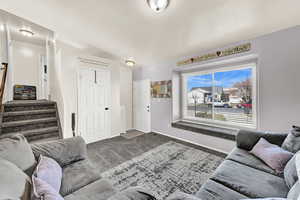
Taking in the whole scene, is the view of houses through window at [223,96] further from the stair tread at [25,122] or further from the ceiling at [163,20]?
the stair tread at [25,122]

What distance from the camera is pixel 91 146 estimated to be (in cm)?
318

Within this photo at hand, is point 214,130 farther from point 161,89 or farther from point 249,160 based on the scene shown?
point 161,89

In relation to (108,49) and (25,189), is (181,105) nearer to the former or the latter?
(108,49)

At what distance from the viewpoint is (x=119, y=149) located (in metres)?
2.96

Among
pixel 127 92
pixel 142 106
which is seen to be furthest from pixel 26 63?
pixel 142 106

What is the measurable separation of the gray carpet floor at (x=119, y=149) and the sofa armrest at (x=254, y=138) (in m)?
0.87

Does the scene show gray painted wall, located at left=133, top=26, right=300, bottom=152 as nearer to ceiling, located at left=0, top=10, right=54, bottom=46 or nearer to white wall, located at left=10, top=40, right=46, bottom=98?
ceiling, located at left=0, top=10, right=54, bottom=46

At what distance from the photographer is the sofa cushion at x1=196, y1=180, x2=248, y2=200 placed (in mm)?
1016

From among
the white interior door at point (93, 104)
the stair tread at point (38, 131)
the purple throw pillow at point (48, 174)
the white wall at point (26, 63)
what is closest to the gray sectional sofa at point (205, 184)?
the purple throw pillow at point (48, 174)

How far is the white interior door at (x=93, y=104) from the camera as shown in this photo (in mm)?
3322

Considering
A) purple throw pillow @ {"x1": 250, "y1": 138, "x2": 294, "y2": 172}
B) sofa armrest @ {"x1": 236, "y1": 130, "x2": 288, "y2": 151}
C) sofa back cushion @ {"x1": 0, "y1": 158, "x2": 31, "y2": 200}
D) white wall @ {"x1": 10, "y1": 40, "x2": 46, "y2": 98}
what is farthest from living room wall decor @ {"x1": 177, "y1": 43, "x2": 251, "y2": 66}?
white wall @ {"x1": 10, "y1": 40, "x2": 46, "y2": 98}

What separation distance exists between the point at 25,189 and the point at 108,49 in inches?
134

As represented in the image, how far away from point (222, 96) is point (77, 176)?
3238mm

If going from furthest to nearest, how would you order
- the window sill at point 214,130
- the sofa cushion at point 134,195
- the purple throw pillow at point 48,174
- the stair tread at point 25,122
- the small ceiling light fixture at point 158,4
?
the window sill at point 214,130 < the stair tread at point 25,122 < the small ceiling light fixture at point 158,4 < the purple throw pillow at point 48,174 < the sofa cushion at point 134,195
